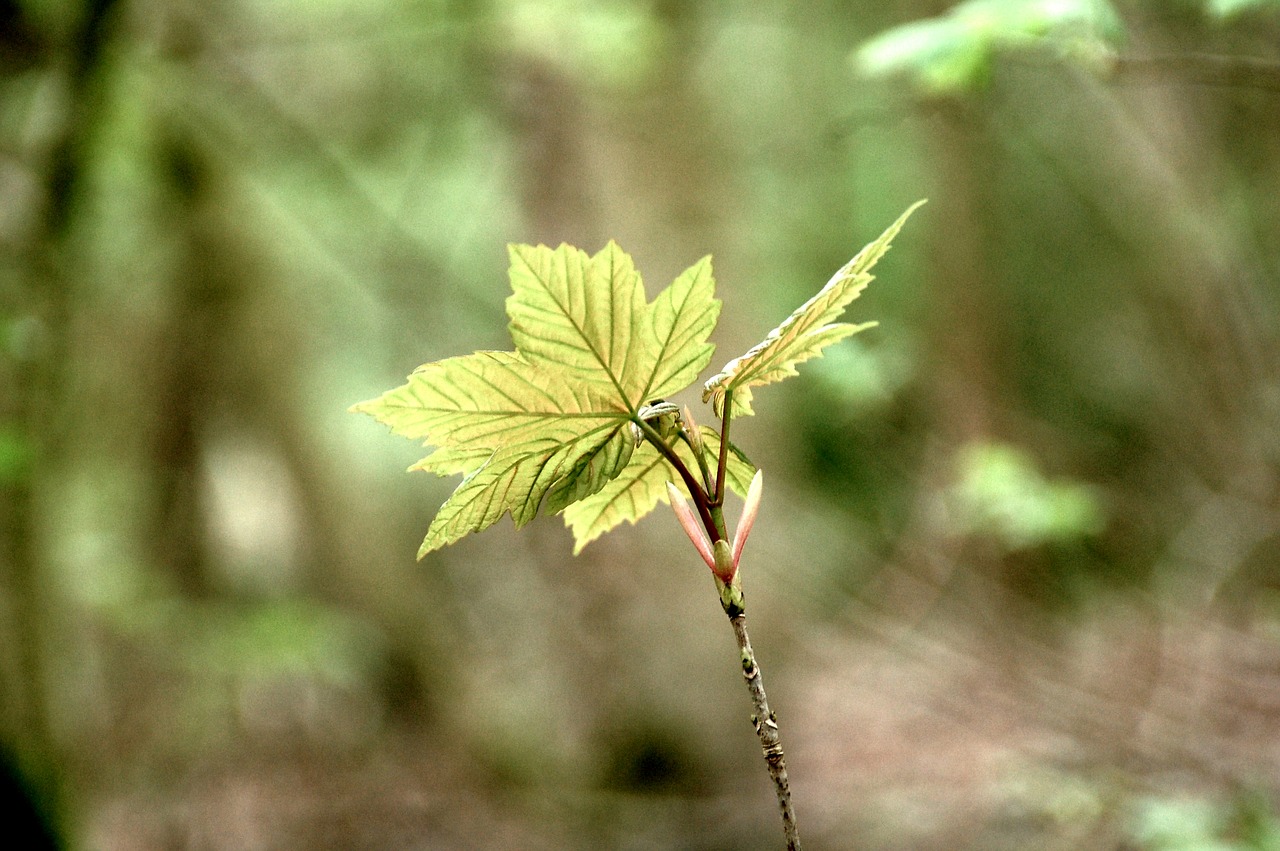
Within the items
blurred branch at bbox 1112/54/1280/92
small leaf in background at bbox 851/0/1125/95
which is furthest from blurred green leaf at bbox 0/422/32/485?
blurred branch at bbox 1112/54/1280/92

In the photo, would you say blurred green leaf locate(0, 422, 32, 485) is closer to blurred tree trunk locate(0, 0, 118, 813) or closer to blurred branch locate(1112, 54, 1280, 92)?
blurred tree trunk locate(0, 0, 118, 813)

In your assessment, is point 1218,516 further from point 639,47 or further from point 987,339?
point 639,47

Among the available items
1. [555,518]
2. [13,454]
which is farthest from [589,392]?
[13,454]

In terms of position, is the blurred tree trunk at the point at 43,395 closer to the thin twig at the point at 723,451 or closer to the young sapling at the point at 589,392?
the young sapling at the point at 589,392

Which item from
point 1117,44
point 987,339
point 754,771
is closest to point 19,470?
point 754,771

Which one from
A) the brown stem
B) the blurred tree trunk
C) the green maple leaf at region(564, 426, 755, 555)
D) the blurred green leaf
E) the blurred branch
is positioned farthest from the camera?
the blurred tree trunk

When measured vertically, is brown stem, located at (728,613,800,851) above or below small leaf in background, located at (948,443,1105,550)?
below
